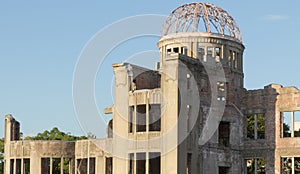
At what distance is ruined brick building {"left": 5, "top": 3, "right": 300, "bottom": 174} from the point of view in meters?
30.9

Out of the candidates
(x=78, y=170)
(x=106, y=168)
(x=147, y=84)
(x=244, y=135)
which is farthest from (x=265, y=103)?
(x=78, y=170)

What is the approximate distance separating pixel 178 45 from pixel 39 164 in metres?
12.5

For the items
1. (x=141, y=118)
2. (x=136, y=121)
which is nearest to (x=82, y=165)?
(x=141, y=118)

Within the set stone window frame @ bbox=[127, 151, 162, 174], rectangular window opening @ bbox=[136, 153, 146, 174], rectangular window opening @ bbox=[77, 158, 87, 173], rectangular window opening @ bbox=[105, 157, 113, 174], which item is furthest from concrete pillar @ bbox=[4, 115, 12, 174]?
stone window frame @ bbox=[127, 151, 162, 174]

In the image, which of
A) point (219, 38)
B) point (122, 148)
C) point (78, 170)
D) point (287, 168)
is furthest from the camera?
point (287, 168)

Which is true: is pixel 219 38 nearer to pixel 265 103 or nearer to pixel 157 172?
pixel 265 103

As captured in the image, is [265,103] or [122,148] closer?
[122,148]

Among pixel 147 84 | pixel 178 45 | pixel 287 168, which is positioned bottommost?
pixel 287 168

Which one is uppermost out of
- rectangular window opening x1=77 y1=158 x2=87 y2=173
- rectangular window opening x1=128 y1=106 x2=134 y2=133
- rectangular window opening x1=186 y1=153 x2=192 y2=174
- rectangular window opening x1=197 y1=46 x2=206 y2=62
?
rectangular window opening x1=197 y1=46 x2=206 y2=62

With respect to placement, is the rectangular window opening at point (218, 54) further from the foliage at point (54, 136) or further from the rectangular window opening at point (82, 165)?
the foliage at point (54, 136)

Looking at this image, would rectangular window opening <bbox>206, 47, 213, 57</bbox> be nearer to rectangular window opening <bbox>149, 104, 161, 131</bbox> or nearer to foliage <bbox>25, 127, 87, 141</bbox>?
rectangular window opening <bbox>149, 104, 161, 131</bbox>

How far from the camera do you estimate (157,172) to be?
34406 millimetres

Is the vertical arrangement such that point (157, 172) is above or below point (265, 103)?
below

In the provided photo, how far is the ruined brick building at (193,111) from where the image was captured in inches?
1217
